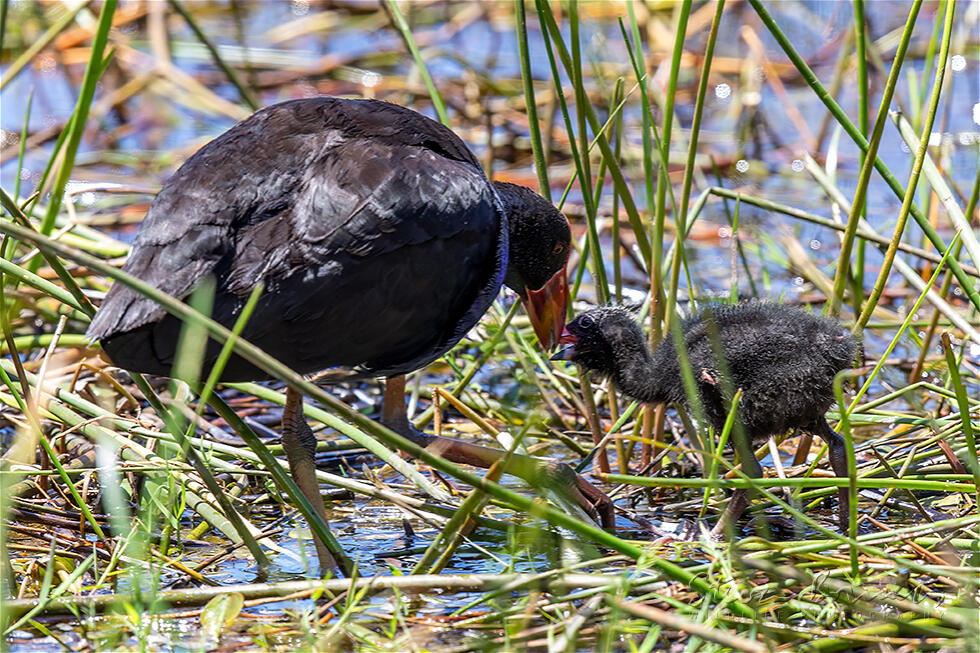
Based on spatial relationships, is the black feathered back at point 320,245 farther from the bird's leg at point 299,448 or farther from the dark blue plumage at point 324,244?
the bird's leg at point 299,448

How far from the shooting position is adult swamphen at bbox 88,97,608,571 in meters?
2.44

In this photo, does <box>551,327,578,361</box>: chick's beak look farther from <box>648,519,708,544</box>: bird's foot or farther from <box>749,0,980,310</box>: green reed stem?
<box>749,0,980,310</box>: green reed stem

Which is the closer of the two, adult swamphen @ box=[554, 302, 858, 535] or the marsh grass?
the marsh grass

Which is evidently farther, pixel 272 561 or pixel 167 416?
pixel 272 561

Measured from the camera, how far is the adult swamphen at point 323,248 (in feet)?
8.00

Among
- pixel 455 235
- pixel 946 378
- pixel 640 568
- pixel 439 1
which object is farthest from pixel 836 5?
pixel 640 568

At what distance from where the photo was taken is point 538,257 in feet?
10.9

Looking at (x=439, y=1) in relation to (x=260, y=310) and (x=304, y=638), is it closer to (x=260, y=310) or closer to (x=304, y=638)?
(x=260, y=310)

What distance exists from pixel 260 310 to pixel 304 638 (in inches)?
25.6

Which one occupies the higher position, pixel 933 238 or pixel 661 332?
pixel 933 238

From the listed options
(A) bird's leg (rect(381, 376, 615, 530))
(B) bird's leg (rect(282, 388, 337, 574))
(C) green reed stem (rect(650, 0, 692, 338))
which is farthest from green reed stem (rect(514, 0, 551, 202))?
(B) bird's leg (rect(282, 388, 337, 574))

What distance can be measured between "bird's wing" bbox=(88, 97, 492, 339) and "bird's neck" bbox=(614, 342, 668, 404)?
58 cm

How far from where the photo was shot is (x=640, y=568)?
2.09 meters

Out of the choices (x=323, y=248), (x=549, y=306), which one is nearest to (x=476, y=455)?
(x=549, y=306)
